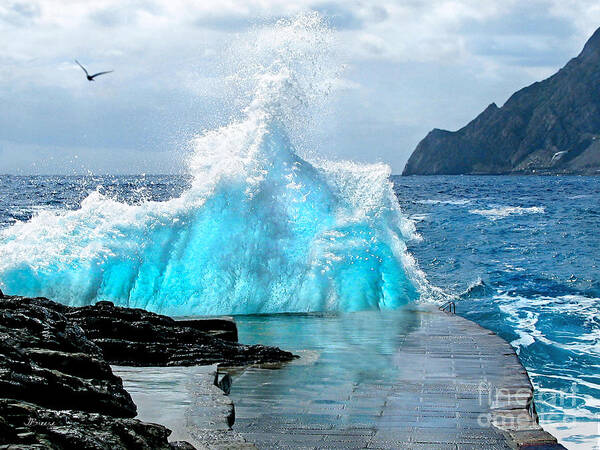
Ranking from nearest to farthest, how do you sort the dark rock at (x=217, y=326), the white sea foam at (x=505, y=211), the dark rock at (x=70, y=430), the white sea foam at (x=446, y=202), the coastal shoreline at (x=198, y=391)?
the dark rock at (x=70, y=430) → the coastal shoreline at (x=198, y=391) → the dark rock at (x=217, y=326) → the white sea foam at (x=505, y=211) → the white sea foam at (x=446, y=202)

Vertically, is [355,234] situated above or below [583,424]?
above

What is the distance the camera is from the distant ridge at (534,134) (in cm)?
14412

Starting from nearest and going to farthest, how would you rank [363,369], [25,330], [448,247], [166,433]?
[166,433] → [25,330] → [363,369] → [448,247]

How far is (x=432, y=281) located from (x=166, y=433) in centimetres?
1670

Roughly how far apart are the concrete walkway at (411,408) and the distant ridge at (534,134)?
135m

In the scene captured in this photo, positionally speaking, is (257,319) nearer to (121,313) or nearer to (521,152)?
(121,313)

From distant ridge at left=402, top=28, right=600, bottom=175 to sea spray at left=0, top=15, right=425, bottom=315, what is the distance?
128271mm

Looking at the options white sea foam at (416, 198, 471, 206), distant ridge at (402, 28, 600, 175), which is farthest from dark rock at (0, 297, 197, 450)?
distant ridge at (402, 28, 600, 175)

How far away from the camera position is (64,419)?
3580 mm

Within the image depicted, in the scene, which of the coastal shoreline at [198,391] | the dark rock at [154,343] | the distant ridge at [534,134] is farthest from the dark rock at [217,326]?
the distant ridge at [534,134]

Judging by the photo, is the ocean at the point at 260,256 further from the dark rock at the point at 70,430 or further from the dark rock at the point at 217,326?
the dark rock at the point at 70,430

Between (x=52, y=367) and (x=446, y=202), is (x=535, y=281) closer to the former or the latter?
(x=52, y=367)

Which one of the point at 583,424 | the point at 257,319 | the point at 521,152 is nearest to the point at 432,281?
the point at 257,319

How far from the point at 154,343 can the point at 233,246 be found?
6.64 meters
